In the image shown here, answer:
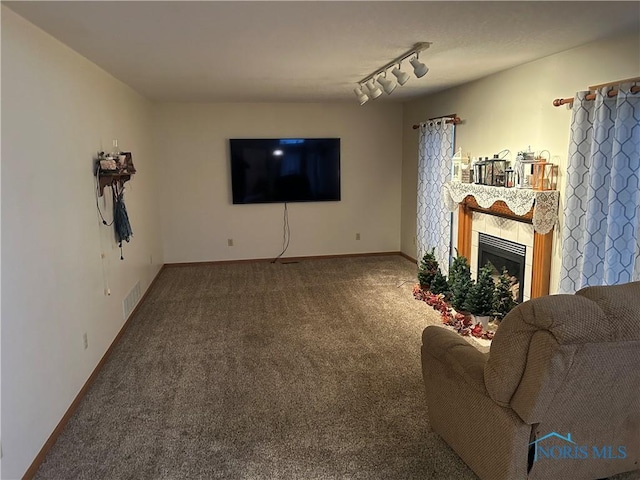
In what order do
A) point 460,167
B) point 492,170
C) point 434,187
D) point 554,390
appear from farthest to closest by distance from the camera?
point 434,187
point 460,167
point 492,170
point 554,390

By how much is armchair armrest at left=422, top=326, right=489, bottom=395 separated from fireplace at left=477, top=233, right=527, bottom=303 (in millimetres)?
2142

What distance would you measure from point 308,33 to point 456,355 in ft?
6.56

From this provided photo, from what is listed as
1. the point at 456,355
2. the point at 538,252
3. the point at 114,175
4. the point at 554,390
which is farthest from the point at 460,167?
the point at 554,390

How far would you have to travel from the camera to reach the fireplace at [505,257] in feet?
14.0

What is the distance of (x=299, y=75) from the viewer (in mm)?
4270

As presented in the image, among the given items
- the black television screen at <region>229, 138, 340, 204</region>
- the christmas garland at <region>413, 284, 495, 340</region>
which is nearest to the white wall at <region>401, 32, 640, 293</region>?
the christmas garland at <region>413, 284, 495, 340</region>

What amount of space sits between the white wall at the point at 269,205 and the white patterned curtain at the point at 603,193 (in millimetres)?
3725

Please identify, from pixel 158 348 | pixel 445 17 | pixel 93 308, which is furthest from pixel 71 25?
pixel 158 348

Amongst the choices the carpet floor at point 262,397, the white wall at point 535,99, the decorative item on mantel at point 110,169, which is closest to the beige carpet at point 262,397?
the carpet floor at point 262,397

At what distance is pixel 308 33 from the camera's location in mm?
2820

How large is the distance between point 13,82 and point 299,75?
2.47 meters

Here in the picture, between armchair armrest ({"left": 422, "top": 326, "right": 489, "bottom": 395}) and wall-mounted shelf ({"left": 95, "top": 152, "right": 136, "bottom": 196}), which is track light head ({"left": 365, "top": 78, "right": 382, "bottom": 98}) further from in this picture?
armchair armrest ({"left": 422, "top": 326, "right": 489, "bottom": 395})

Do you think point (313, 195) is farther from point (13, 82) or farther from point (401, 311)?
point (13, 82)

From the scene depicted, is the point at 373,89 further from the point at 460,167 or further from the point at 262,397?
the point at 262,397
